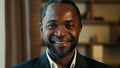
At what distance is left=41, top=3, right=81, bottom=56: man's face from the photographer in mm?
913

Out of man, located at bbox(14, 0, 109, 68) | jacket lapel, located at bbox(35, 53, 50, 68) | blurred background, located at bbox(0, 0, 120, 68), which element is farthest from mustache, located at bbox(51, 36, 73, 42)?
blurred background, located at bbox(0, 0, 120, 68)

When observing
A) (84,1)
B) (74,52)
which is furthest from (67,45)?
(84,1)

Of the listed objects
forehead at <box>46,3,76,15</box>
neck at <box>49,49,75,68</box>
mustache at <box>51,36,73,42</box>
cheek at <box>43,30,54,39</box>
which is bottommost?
neck at <box>49,49,75,68</box>

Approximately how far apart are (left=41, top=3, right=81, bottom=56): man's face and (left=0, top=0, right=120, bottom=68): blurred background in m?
0.94

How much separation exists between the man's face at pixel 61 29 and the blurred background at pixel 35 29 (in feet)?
3.09

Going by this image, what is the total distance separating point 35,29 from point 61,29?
1.27m

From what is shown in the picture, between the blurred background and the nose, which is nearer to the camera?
the nose

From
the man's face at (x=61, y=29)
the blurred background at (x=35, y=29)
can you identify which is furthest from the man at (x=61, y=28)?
the blurred background at (x=35, y=29)

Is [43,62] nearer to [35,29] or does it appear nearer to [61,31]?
[61,31]

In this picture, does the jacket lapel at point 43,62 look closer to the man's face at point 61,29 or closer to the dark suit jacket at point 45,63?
the dark suit jacket at point 45,63

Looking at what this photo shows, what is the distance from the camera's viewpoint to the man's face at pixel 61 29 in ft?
2.99

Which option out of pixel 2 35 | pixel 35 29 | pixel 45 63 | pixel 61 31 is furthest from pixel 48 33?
pixel 35 29

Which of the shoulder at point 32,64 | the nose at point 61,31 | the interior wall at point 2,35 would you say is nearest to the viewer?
the nose at point 61,31

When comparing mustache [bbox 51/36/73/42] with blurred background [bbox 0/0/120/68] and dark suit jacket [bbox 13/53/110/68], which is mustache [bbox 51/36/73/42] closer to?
dark suit jacket [bbox 13/53/110/68]
